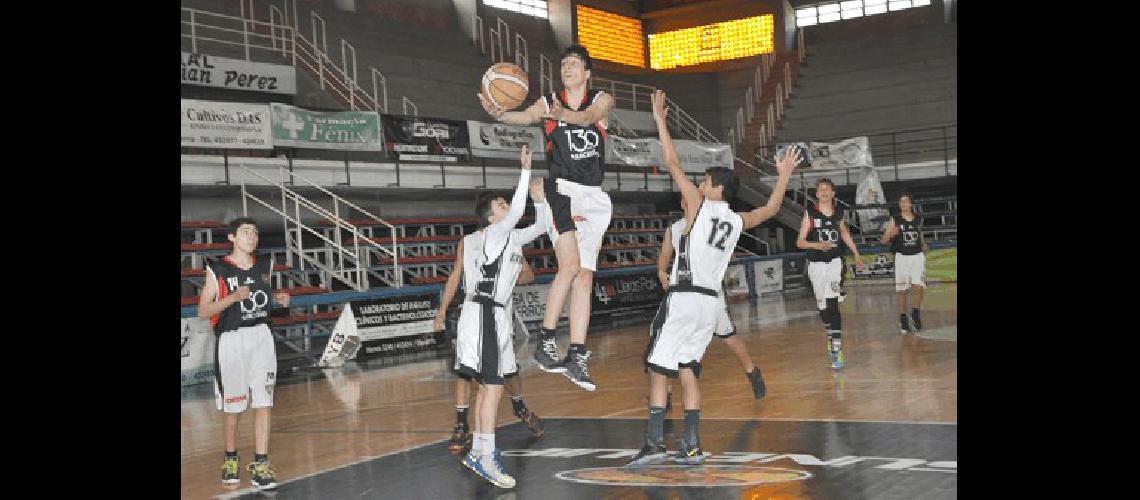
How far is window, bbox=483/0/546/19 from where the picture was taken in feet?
99.0

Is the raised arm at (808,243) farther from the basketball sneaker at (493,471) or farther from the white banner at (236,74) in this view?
the white banner at (236,74)

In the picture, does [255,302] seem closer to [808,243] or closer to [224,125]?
[808,243]

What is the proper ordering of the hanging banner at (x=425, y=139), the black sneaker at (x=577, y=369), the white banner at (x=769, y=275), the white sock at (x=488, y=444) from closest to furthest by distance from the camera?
the black sneaker at (x=577, y=369) < the white sock at (x=488, y=444) < the hanging banner at (x=425, y=139) < the white banner at (x=769, y=275)

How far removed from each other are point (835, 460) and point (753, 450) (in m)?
0.71

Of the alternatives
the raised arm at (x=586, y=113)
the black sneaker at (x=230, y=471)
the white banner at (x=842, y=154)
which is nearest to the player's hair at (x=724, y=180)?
the raised arm at (x=586, y=113)

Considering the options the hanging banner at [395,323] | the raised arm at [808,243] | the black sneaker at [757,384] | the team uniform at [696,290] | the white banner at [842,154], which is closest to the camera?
the team uniform at [696,290]

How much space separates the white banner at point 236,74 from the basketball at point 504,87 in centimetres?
1259

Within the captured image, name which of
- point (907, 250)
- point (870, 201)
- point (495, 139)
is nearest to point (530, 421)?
point (907, 250)

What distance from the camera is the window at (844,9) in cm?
3362

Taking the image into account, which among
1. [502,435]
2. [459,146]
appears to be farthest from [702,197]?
[459,146]

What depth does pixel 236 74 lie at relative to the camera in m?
19.5

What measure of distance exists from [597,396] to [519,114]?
5.30 metres

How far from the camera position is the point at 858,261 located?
43.8ft
